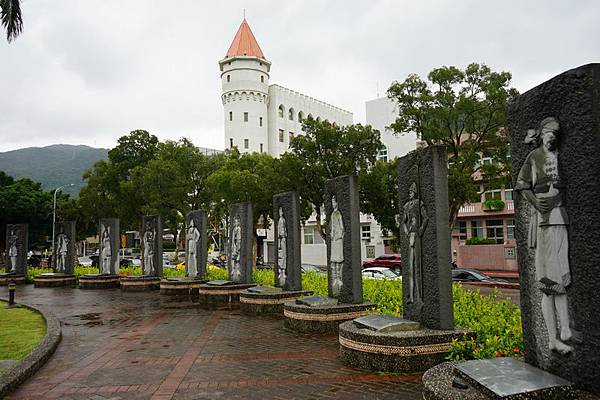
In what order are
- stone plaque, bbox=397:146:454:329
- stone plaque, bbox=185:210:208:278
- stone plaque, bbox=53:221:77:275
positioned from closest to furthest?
stone plaque, bbox=397:146:454:329 → stone plaque, bbox=185:210:208:278 → stone plaque, bbox=53:221:77:275

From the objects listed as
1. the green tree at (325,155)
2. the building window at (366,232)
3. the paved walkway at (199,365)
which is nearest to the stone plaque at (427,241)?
the paved walkway at (199,365)

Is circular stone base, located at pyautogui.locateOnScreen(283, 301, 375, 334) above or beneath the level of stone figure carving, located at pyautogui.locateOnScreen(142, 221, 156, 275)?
beneath

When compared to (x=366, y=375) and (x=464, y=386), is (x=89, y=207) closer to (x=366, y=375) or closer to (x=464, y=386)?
(x=366, y=375)

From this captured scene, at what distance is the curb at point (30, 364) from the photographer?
19.7ft

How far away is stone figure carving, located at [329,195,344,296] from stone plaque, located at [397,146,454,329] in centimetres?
243

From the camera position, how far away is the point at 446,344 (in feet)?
21.1

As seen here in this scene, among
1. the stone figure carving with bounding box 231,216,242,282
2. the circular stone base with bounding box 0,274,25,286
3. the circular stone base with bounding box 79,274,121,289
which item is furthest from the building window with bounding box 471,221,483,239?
the circular stone base with bounding box 0,274,25,286

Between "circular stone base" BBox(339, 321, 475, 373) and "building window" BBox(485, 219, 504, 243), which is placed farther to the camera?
"building window" BBox(485, 219, 504, 243)

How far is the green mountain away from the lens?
150500mm

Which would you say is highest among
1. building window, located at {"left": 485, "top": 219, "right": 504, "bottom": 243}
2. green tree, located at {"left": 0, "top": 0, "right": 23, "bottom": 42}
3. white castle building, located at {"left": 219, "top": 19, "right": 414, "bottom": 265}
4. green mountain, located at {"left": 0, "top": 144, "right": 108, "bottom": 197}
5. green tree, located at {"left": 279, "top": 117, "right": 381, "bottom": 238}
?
green mountain, located at {"left": 0, "top": 144, "right": 108, "bottom": 197}

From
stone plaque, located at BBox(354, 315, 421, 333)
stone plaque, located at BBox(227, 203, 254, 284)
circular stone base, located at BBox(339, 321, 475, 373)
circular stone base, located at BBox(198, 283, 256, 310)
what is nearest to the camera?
circular stone base, located at BBox(339, 321, 475, 373)

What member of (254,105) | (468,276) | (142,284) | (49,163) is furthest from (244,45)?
(49,163)

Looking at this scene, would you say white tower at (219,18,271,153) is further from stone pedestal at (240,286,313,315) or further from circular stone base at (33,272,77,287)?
stone pedestal at (240,286,313,315)

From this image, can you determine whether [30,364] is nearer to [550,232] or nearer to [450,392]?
[450,392]
